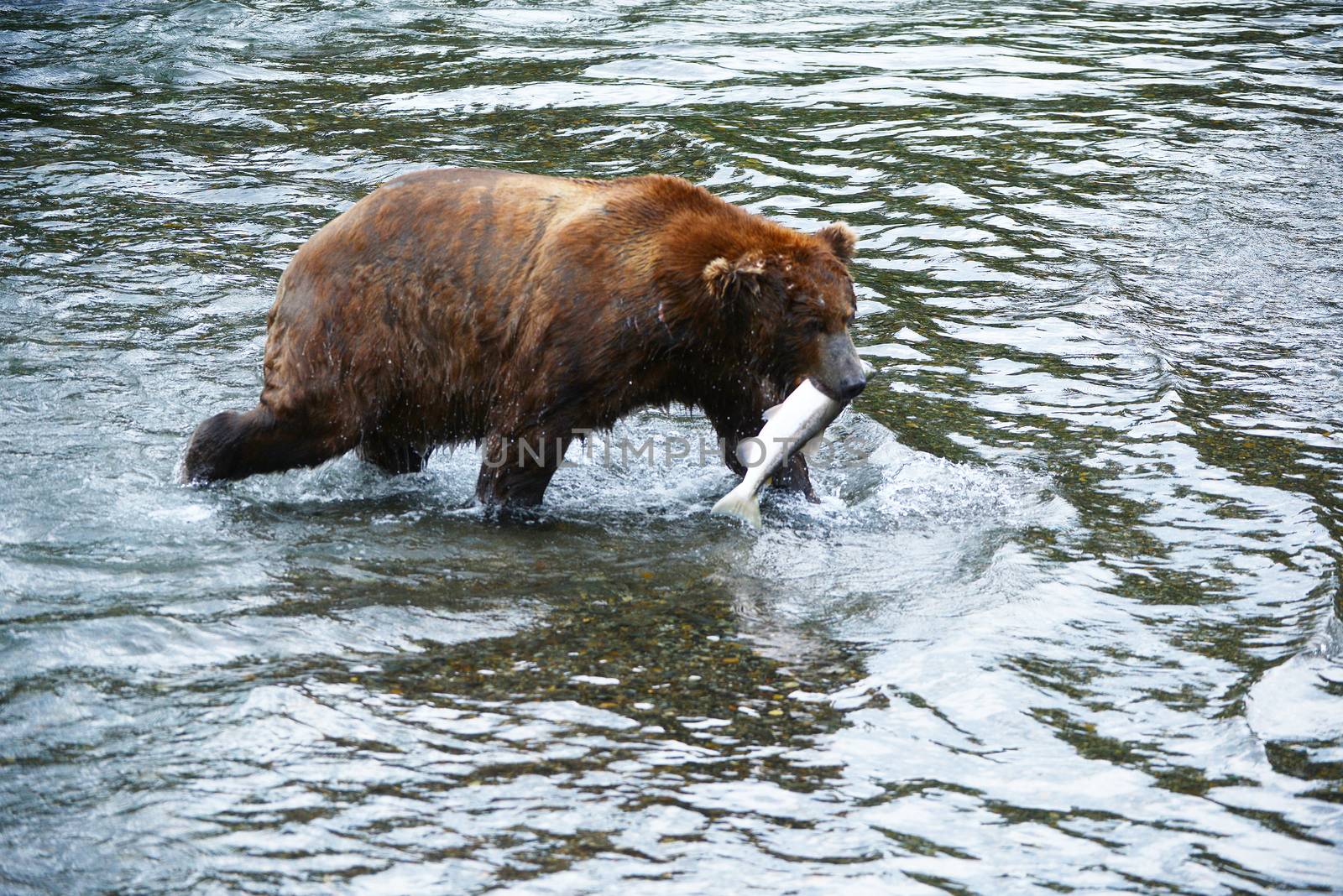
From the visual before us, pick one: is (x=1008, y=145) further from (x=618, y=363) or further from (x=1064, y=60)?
(x=618, y=363)

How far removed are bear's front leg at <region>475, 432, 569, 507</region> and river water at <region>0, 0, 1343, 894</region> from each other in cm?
16

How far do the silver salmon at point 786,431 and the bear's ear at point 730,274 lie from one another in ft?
1.63

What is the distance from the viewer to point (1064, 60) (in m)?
14.4

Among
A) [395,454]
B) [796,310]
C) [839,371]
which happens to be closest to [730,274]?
[796,310]

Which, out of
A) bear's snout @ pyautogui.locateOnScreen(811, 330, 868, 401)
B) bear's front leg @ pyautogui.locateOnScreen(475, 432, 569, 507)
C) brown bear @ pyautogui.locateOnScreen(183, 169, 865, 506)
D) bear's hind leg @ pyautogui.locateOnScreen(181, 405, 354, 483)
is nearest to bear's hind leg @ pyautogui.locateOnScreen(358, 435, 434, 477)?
brown bear @ pyautogui.locateOnScreen(183, 169, 865, 506)

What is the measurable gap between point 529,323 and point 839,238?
1.45 metres

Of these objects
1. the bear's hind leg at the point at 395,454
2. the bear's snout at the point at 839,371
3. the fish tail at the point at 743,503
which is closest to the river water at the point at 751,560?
the bear's hind leg at the point at 395,454

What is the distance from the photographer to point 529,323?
6.47 metres

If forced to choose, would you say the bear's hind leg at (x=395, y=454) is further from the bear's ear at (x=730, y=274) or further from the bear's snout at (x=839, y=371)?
the bear's snout at (x=839, y=371)

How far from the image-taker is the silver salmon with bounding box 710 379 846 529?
6.11 meters

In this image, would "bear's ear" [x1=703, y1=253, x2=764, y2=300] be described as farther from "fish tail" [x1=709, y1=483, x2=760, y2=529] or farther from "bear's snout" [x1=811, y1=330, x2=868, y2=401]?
"fish tail" [x1=709, y1=483, x2=760, y2=529]

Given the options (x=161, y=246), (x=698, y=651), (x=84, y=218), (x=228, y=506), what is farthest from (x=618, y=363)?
(x=84, y=218)

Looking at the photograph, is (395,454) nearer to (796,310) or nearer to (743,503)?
(743,503)

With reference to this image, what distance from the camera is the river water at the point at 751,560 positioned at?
13.6ft
